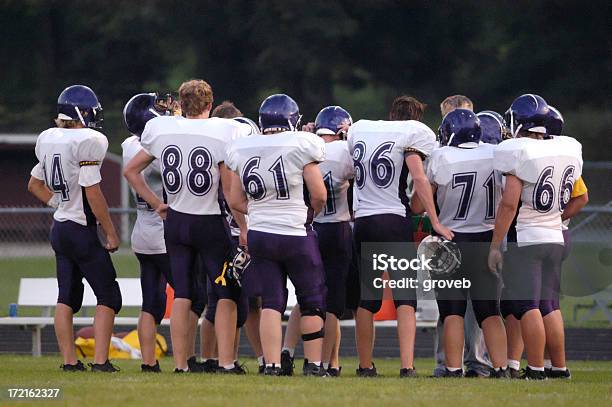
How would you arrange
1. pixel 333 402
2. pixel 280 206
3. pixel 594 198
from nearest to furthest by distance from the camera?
pixel 333 402
pixel 280 206
pixel 594 198

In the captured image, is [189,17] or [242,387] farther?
[189,17]

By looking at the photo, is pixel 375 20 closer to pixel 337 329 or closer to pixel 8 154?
pixel 8 154

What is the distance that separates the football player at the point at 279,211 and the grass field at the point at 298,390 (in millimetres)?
427

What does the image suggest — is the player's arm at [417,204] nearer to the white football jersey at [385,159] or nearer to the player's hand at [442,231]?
the white football jersey at [385,159]

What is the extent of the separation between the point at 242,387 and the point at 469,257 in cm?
211

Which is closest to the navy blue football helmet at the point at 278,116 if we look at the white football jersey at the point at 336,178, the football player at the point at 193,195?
the football player at the point at 193,195

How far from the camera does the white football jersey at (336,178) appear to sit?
998cm

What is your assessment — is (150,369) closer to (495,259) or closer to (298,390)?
(298,390)

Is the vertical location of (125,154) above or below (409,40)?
below

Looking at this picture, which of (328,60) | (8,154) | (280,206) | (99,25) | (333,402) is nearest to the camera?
(333,402)

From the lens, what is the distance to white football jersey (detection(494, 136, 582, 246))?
364 inches

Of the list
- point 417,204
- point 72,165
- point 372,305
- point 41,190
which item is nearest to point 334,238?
point 372,305

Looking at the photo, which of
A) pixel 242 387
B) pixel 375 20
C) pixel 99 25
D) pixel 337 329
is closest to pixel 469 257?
pixel 337 329

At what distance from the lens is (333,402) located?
7.69 m
